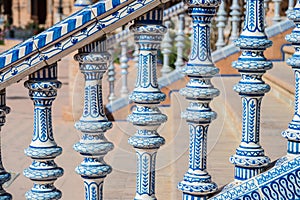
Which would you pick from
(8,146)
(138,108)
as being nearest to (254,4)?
(138,108)

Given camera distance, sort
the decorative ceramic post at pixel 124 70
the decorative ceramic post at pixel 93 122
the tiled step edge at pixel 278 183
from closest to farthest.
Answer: the tiled step edge at pixel 278 183, the decorative ceramic post at pixel 93 122, the decorative ceramic post at pixel 124 70

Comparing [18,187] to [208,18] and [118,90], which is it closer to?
[208,18]

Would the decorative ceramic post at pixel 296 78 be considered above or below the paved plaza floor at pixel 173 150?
above

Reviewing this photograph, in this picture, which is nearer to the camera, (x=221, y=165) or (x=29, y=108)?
(x=221, y=165)

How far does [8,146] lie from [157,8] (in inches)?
255

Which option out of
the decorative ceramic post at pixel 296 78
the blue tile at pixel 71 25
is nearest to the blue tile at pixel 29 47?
the blue tile at pixel 71 25

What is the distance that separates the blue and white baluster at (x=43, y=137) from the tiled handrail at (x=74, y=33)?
49 mm

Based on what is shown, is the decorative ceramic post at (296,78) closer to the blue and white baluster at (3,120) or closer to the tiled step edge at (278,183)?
the tiled step edge at (278,183)

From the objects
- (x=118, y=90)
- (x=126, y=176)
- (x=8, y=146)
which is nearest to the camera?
(x=126, y=176)

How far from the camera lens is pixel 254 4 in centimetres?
261

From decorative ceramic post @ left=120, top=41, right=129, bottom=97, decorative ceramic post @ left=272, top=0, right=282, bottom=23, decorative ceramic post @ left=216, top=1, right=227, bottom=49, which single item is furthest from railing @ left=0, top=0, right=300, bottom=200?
decorative ceramic post @ left=120, top=41, right=129, bottom=97

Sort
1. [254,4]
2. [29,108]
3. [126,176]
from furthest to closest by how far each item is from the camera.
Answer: [29,108] → [126,176] → [254,4]

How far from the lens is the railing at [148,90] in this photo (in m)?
2.60

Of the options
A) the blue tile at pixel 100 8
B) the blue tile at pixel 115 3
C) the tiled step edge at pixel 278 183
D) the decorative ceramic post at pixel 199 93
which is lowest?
the tiled step edge at pixel 278 183
